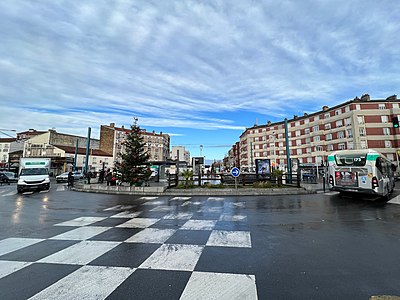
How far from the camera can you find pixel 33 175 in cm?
1722

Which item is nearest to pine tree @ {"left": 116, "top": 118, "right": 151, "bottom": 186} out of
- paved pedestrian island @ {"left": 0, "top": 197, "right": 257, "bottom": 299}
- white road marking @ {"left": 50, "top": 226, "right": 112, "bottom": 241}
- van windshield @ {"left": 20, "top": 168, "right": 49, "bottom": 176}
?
van windshield @ {"left": 20, "top": 168, "right": 49, "bottom": 176}

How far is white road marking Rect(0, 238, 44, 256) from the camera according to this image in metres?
4.27

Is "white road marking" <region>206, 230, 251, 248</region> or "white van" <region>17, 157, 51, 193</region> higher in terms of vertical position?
"white van" <region>17, 157, 51, 193</region>

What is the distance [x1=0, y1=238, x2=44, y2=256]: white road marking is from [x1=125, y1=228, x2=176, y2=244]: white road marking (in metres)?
2.22

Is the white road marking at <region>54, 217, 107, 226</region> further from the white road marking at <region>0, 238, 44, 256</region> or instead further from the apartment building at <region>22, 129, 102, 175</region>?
the apartment building at <region>22, 129, 102, 175</region>

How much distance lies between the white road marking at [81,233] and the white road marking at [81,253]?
0.51 meters

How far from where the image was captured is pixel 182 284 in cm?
283

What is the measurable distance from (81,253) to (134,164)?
13247 millimetres

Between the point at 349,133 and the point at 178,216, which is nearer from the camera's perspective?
the point at 178,216

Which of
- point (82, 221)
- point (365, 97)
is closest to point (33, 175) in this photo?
point (82, 221)

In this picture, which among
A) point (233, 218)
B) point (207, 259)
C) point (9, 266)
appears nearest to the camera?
point (9, 266)

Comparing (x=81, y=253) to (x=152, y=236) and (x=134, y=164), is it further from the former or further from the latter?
(x=134, y=164)

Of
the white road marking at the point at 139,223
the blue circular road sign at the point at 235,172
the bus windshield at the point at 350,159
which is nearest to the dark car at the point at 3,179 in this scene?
the blue circular road sign at the point at 235,172

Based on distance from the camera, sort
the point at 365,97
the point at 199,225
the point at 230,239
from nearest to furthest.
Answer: the point at 230,239, the point at 199,225, the point at 365,97
